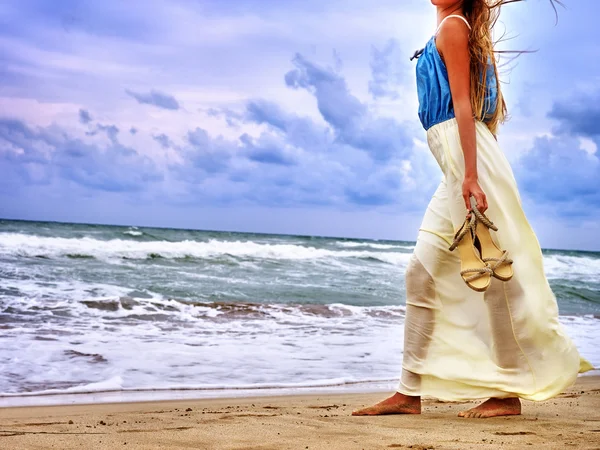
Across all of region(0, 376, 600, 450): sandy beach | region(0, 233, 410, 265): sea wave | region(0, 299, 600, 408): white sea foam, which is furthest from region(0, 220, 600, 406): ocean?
region(0, 233, 410, 265): sea wave

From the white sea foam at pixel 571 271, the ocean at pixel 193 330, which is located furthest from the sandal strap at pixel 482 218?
the white sea foam at pixel 571 271

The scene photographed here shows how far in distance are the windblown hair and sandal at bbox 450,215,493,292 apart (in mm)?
528

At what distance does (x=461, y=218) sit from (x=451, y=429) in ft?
2.85

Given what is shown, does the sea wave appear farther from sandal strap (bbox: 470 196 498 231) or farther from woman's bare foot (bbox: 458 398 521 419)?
sandal strap (bbox: 470 196 498 231)

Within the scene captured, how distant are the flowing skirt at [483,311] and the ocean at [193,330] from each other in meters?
1.55

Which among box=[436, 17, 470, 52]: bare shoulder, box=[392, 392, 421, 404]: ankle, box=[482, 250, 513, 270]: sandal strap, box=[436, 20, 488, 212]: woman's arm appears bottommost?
box=[392, 392, 421, 404]: ankle

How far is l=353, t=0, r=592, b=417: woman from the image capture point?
2930mm

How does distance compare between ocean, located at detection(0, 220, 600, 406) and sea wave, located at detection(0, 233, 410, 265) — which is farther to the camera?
sea wave, located at detection(0, 233, 410, 265)

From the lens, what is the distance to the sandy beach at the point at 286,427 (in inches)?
95.7

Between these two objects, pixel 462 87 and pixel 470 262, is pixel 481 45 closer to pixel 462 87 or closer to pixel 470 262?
pixel 462 87

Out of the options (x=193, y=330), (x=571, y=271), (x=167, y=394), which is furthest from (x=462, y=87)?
(x=571, y=271)

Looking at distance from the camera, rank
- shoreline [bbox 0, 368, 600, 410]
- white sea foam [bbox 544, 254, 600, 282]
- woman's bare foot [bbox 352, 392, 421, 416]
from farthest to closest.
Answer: white sea foam [bbox 544, 254, 600, 282] < shoreline [bbox 0, 368, 600, 410] < woman's bare foot [bbox 352, 392, 421, 416]

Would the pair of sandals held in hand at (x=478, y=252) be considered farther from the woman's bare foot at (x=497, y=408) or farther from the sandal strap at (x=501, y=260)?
the woman's bare foot at (x=497, y=408)

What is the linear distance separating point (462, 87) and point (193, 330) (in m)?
4.54
